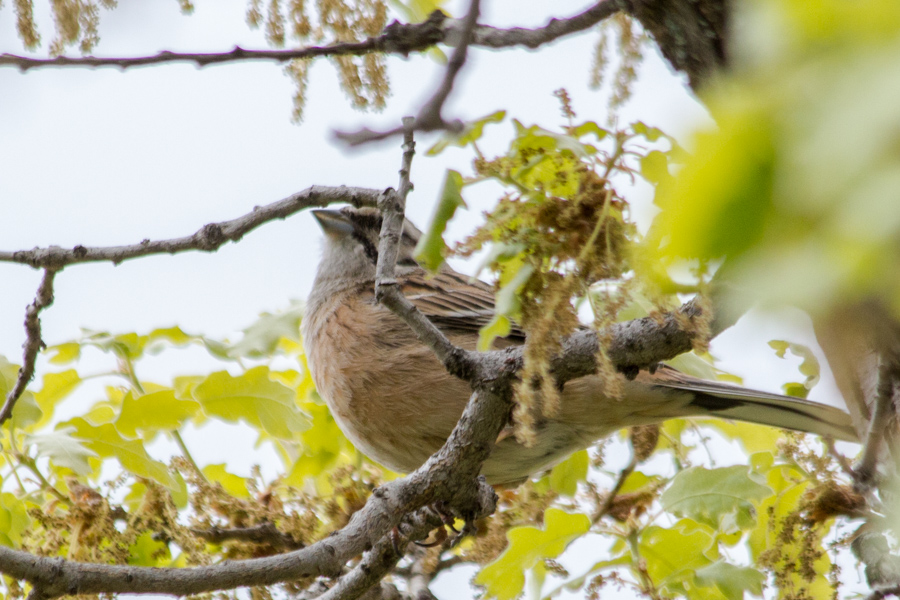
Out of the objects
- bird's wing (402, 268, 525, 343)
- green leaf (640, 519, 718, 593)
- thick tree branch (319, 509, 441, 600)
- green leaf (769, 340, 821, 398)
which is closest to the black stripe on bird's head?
bird's wing (402, 268, 525, 343)

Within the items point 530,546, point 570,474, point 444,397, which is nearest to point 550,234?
point 530,546

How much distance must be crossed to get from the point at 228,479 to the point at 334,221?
70.5 inches

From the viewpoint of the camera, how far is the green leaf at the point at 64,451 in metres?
2.59

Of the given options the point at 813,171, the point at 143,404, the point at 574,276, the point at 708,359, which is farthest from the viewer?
the point at 708,359

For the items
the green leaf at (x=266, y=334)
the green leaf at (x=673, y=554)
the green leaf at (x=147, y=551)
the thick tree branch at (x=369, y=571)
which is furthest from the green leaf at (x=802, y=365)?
the green leaf at (x=147, y=551)

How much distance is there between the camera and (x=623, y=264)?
192 centimetres

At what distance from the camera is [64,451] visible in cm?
263

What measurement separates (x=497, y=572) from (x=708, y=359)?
1.54 meters

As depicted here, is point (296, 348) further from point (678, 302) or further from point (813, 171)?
point (813, 171)

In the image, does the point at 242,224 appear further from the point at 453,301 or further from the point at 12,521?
the point at 453,301

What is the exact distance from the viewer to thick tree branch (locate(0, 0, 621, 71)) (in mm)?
2559

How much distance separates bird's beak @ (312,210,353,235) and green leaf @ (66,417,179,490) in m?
2.31

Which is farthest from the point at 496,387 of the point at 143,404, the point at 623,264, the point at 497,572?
the point at 143,404

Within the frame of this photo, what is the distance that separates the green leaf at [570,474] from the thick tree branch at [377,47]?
1556 mm
